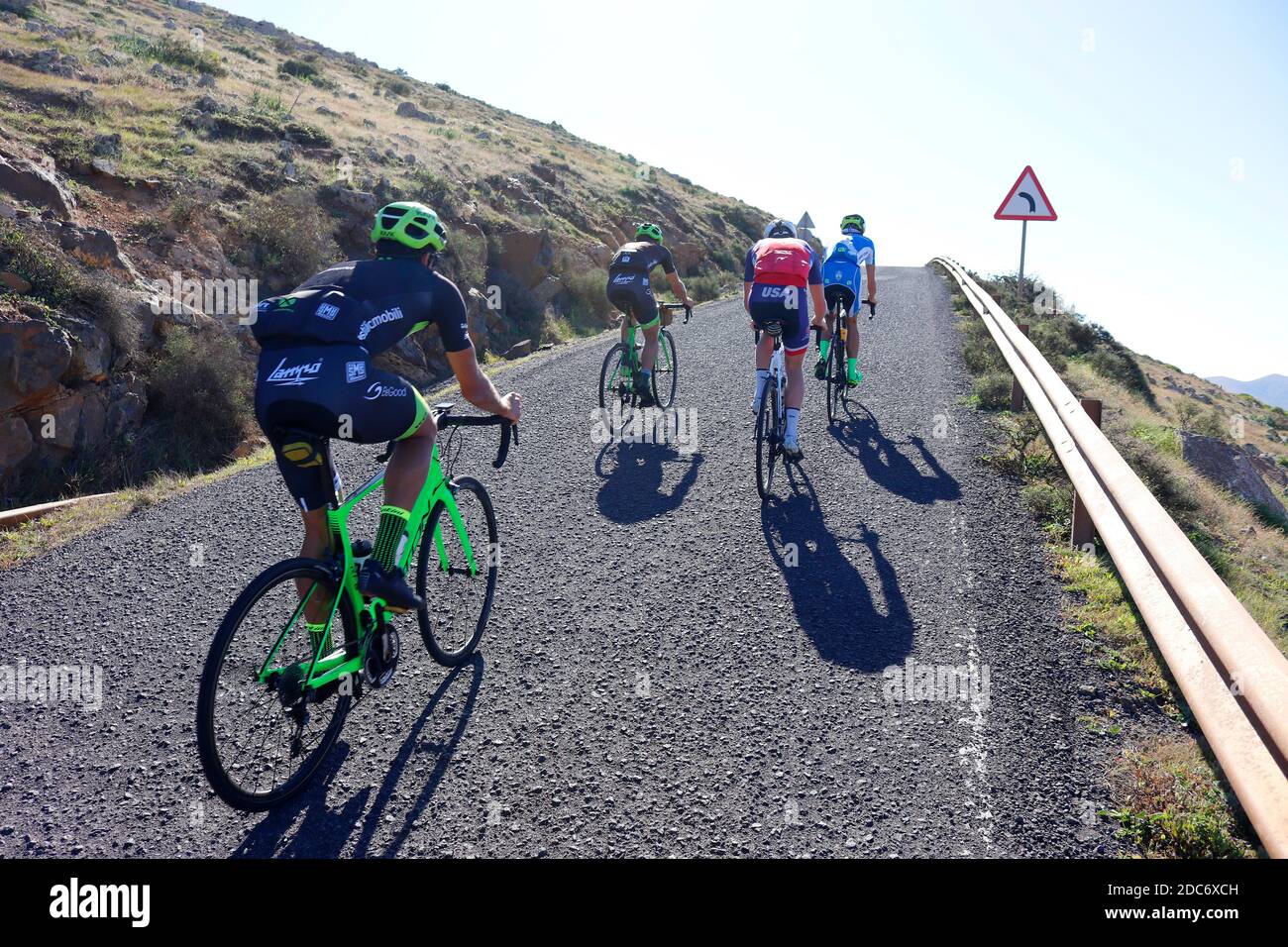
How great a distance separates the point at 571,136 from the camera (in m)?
55.4

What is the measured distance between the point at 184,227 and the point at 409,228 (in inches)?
475

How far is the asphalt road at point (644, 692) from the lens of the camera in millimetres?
3270

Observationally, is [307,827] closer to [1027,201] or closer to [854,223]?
[854,223]

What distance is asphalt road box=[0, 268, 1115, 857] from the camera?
3270mm

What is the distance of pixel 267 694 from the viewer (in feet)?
11.9

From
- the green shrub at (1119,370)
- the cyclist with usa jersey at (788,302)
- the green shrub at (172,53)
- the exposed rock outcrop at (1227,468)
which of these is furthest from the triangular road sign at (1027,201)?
the green shrub at (172,53)

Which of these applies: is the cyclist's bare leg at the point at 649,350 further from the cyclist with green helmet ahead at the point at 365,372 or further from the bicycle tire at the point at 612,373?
the cyclist with green helmet ahead at the point at 365,372

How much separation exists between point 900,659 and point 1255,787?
188 centimetres

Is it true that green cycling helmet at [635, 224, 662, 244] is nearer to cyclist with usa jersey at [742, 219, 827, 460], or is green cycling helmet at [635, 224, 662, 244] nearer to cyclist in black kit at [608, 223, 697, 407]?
cyclist in black kit at [608, 223, 697, 407]

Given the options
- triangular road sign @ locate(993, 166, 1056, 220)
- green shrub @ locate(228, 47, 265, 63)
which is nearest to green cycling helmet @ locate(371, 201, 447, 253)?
triangular road sign @ locate(993, 166, 1056, 220)

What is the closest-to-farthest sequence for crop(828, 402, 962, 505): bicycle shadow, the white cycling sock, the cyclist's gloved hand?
the cyclist's gloved hand
crop(828, 402, 962, 505): bicycle shadow
the white cycling sock

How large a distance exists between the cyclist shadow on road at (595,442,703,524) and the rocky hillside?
5945mm

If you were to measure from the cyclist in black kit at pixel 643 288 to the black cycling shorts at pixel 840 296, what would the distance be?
177 cm
